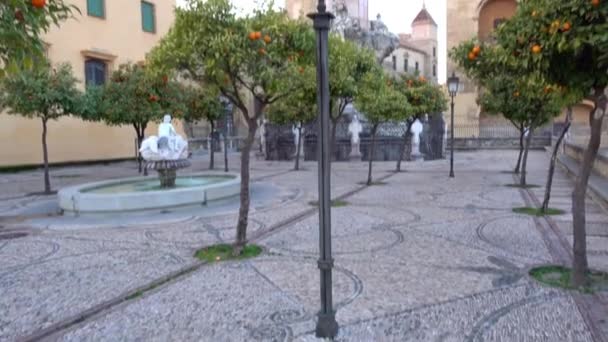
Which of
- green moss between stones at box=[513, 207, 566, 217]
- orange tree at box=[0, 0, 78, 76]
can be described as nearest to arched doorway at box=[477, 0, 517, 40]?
green moss between stones at box=[513, 207, 566, 217]

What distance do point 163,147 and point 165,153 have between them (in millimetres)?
148

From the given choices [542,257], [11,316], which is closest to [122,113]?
[11,316]

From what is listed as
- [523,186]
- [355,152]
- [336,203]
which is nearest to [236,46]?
[336,203]

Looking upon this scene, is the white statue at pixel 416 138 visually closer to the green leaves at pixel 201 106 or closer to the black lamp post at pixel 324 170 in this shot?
the green leaves at pixel 201 106

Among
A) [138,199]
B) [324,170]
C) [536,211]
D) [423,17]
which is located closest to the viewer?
[324,170]

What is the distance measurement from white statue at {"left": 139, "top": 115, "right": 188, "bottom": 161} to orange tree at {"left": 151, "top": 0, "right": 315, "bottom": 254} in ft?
16.8

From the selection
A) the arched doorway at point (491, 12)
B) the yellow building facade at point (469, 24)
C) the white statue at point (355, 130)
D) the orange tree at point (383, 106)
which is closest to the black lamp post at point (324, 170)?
the orange tree at point (383, 106)

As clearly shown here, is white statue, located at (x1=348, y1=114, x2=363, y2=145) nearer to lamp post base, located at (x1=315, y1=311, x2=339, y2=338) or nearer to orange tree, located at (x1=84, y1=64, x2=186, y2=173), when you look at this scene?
orange tree, located at (x1=84, y1=64, x2=186, y2=173)

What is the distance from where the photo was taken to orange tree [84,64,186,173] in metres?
15.8

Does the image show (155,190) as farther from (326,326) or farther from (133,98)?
(326,326)

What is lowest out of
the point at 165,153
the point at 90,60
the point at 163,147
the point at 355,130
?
the point at 165,153

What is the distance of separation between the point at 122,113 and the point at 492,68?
42.6ft

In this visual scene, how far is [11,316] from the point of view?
4.40m

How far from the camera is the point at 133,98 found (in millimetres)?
15938
